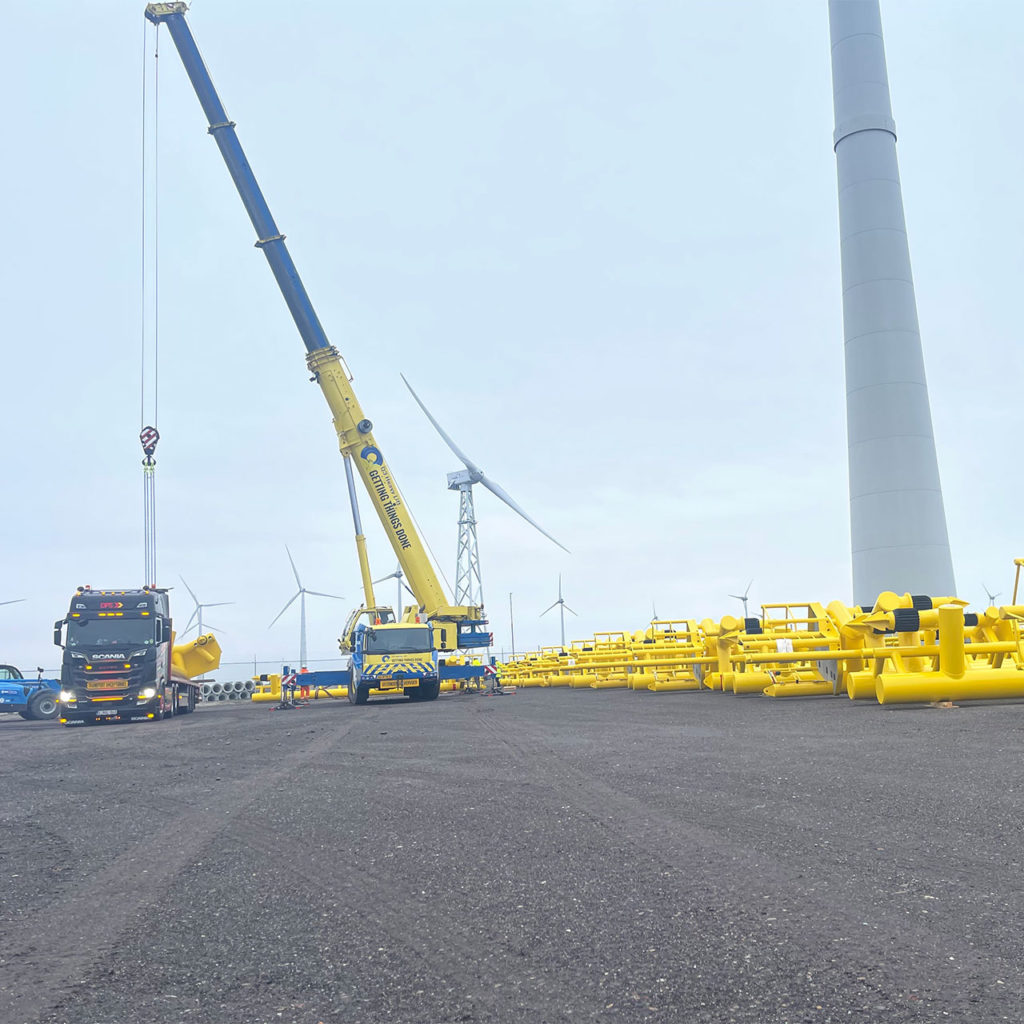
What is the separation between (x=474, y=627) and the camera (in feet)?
105

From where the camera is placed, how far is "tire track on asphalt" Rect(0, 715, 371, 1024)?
363cm

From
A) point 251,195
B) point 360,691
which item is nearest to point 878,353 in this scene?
point 360,691

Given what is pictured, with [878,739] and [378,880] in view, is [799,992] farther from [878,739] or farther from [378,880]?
[878,739]

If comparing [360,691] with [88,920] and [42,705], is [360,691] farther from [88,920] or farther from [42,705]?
[88,920]

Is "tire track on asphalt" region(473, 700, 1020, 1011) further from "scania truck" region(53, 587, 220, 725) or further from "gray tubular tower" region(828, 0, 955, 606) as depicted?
"gray tubular tower" region(828, 0, 955, 606)

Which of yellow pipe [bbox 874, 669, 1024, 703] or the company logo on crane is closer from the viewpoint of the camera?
yellow pipe [bbox 874, 669, 1024, 703]

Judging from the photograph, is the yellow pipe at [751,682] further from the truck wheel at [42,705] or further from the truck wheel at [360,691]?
the truck wheel at [42,705]

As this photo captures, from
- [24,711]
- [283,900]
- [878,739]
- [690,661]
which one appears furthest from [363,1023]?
[24,711]

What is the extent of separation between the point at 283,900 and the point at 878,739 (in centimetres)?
746

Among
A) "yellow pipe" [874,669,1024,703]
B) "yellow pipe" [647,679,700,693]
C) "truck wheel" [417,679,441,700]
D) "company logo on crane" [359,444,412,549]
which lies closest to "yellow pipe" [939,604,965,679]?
"yellow pipe" [874,669,1024,703]

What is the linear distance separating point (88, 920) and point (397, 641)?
2224cm

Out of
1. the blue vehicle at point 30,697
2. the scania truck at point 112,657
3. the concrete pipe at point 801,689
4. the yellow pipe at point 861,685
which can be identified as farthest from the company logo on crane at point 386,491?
the yellow pipe at point 861,685

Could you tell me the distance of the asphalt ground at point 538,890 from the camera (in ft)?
10.9

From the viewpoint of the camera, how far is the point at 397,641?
26.7m
